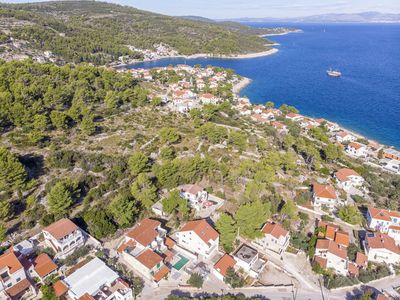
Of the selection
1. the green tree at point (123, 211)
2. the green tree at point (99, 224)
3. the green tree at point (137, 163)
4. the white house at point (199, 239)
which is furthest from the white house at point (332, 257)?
the green tree at point (137, 163)

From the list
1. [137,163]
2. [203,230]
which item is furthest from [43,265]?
[137,163]

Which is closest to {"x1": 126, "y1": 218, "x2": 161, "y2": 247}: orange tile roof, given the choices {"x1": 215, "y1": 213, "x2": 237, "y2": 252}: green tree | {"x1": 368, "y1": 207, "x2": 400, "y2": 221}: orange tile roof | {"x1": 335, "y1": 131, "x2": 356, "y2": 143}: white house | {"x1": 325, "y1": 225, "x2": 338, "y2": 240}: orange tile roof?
{"x1": 215, "y1": 213, "x2": 237, "y2": 252}: green tree

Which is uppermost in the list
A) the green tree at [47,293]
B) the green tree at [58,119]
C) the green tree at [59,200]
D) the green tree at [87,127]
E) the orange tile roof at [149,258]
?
the green tree at [58,119]

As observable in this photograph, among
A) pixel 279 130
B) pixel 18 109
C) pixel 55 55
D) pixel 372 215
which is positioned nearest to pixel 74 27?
pixel 55 55

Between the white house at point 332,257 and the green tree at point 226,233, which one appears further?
the green tree at point 226,233

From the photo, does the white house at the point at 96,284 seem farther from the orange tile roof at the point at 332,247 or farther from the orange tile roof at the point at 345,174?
the orange tile roof at the point at 345,174

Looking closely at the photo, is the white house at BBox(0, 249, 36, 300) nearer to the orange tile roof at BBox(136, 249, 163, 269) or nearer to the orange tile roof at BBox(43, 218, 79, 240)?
the orange tile roof at BBox(43, 218, 79, 240)
